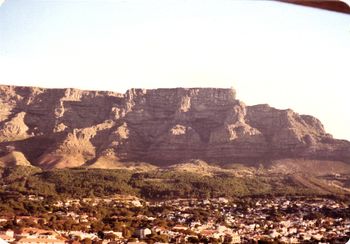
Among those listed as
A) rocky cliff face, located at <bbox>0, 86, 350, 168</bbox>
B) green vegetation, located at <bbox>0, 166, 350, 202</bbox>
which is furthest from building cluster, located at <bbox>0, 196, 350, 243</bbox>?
rocky cliff face, located at <bbox>0, 86, 350, 168</bbox>

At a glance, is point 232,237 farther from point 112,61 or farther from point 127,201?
point 112,61

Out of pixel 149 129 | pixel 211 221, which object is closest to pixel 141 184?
pixel 211 221

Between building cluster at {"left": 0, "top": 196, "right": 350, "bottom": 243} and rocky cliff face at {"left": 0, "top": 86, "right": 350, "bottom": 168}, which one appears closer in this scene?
building cluster at {"left": 0, "top": 196, "right": 350, "bottom": 243}

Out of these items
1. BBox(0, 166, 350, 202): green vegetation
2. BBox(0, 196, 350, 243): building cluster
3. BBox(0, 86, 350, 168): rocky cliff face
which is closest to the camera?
BBox(0, 196, 350, 243): building cluster

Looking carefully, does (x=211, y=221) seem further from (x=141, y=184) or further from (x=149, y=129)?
(x=149, y=129)

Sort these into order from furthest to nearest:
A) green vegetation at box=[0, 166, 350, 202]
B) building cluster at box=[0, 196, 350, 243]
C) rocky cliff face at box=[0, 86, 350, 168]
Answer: rocky cliff face at box=[0, 86, 350, 168], green vegetation at box=[0, 166, 350, 202], building cluster at box=[0, 196, 350, 243]

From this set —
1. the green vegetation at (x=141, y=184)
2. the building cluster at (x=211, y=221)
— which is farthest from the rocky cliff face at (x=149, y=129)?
the building cluster at (x=211, y=221)

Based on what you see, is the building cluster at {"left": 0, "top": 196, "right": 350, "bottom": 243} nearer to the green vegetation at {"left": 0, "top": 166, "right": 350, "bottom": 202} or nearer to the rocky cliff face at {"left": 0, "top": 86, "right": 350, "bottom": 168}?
the green vegetation at {"left": 0, "top": 166, "right": 350, "bottom": 202}
